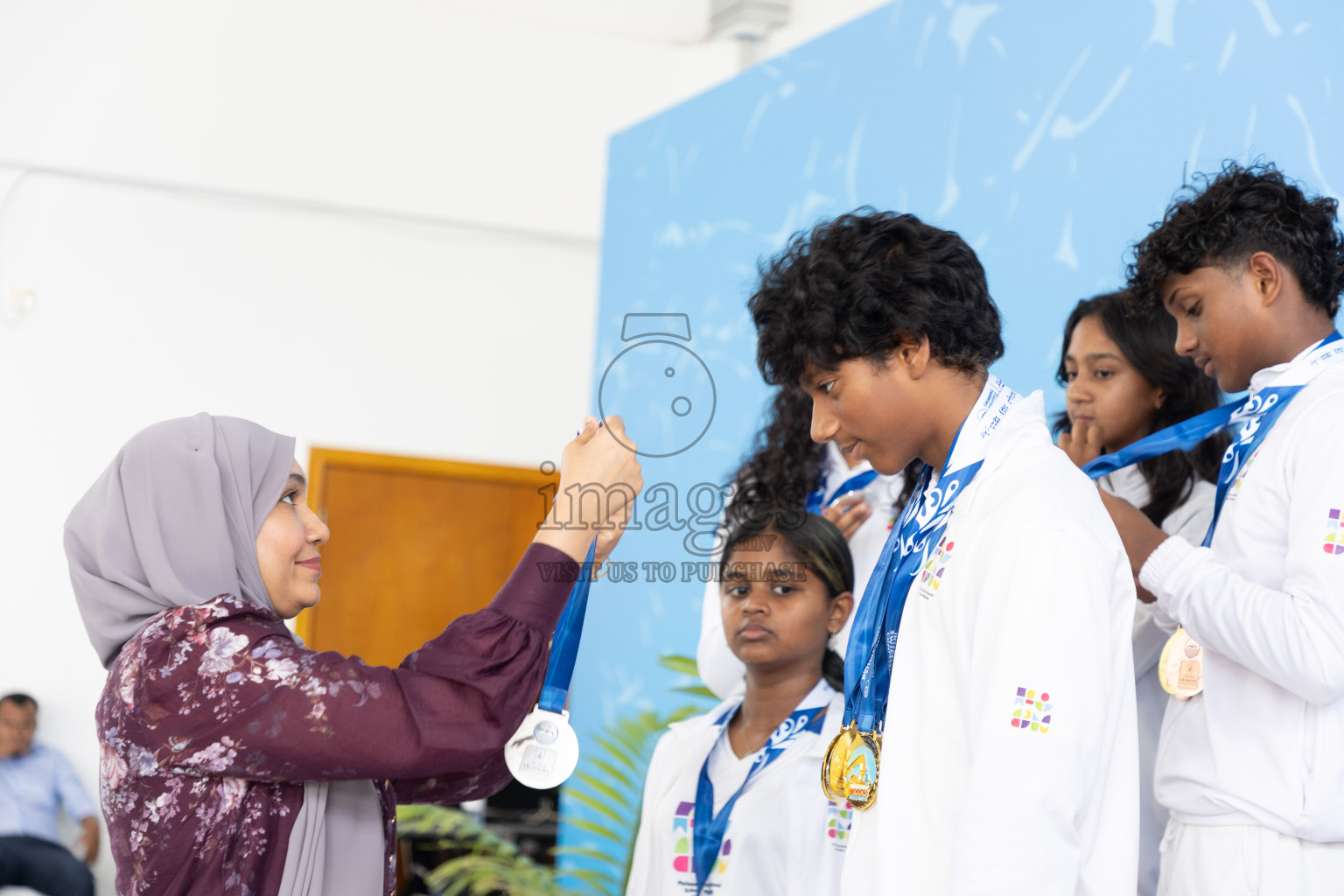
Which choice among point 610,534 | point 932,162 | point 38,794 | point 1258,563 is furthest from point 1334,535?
point 38,794

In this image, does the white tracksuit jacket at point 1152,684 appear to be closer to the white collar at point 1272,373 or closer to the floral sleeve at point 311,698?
the white collar at point 1272,373

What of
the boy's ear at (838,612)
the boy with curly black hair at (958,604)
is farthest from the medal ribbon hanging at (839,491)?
the boy with curly black hair at (958,604)

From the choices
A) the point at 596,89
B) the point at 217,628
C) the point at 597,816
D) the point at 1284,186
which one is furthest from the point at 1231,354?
the point at 596,89

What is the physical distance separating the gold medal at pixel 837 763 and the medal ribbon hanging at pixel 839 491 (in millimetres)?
945

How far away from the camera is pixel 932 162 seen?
382 cm

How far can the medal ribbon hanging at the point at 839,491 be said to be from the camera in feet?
8.70

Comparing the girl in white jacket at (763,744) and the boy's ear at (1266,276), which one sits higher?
the boy's ear at (1266,276)

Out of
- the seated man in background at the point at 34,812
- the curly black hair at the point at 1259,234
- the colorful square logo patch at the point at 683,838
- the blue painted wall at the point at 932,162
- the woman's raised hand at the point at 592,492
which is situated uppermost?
the blue painted wall at the point at 932,162

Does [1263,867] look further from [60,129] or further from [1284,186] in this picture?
[60,129]

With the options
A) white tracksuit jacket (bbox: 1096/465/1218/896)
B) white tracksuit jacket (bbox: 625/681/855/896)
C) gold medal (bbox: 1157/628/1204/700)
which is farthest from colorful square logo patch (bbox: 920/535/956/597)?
white tracksuit jacket (bbox: 1096/465/1218/896)

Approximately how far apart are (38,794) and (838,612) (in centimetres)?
448

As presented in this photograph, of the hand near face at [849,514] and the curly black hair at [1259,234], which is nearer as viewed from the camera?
the curly black hair at [1259,234]

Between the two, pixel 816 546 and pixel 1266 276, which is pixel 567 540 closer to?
pixel 816 546

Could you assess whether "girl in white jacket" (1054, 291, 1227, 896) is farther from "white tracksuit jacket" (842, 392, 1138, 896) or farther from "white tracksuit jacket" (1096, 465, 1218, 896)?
"white tracksuit jacket" (842, 392, 1138, 896)
